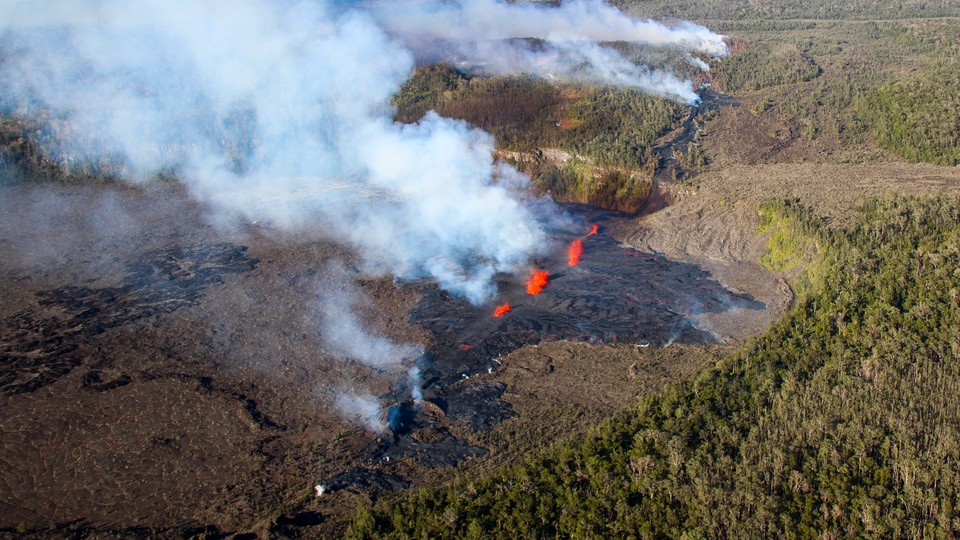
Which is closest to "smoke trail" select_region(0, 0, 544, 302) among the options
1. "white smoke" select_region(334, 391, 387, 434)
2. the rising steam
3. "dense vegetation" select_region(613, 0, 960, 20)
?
the rising steam

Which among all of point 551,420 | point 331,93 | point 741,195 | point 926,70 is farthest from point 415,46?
point 551,420

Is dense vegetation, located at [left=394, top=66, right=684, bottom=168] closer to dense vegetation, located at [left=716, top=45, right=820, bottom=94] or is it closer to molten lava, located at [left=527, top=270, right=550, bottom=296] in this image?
dense vegetation, located at [left=716, top=45, right=820, bottom=94]

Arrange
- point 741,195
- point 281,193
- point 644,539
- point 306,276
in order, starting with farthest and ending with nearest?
1. point 281,193
2. point 741,195
3. point 306,276
4. point 644,539

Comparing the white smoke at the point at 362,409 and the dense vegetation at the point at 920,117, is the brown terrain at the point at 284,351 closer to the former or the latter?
the white smoke at the point at 362,409

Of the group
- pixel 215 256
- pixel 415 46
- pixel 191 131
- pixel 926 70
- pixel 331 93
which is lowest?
pixel 215 256

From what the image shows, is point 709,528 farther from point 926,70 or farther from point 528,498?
point 926,70
